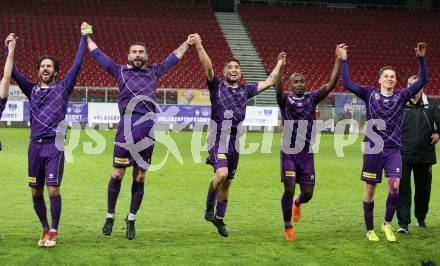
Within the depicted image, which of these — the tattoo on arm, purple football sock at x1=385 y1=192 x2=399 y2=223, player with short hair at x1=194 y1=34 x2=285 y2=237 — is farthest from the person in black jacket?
the tattoo on arm

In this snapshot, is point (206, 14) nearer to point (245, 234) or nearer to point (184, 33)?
point (184, 33)

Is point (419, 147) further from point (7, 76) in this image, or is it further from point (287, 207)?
point (7, 76)

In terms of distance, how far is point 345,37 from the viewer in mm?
39469

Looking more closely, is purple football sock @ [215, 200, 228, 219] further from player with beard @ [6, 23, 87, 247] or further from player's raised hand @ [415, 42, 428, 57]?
player's raised hand @ [415, 42, 428, 57]

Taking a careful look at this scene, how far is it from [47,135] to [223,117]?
2.13 meters

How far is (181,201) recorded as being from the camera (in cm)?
1087

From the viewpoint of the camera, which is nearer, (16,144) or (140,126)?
(140,126)

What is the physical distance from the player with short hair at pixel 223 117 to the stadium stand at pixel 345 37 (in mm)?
26684

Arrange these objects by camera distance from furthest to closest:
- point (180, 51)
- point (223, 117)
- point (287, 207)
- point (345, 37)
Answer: point (345, 37), point (180, 51), point (223, 117), point (287, 207)

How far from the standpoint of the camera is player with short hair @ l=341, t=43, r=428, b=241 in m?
8.10

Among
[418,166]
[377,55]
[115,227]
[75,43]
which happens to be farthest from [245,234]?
[377,55]

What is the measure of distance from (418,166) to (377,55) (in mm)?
30379

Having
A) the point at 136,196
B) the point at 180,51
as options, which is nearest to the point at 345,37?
the point at 180,51

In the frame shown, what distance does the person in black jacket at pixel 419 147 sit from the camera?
355 inches
